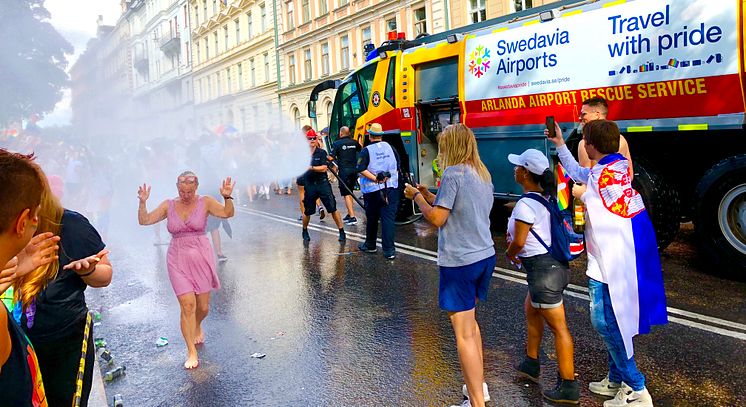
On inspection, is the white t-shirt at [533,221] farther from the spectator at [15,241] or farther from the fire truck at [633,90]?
the fire truck at [633,90]

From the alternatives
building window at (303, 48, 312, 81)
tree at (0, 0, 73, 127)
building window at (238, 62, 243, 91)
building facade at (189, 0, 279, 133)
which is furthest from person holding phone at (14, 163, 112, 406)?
building window at (238, 62, 243, 91)

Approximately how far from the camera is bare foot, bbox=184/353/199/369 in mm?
4500

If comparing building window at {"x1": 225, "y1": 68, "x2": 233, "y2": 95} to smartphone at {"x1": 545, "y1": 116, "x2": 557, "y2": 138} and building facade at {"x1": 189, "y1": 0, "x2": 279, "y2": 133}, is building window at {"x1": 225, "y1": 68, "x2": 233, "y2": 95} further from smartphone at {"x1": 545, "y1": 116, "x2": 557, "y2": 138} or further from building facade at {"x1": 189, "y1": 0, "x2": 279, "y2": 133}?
smartphone at {"x1": 545, "y1": 116, "x2": 557, "y2": 138}

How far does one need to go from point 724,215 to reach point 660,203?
752 millimetres

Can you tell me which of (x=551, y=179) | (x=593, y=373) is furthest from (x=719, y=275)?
(x=551, y=179)

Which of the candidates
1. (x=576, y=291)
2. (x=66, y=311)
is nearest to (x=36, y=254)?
(x=66, y=311)

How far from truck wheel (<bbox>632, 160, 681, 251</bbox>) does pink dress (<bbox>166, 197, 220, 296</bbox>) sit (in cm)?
486

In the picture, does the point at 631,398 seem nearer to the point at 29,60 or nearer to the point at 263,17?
the point at 29,60

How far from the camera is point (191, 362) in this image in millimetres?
4520

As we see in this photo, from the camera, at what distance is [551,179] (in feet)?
11.6

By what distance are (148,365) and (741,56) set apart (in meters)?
6.06

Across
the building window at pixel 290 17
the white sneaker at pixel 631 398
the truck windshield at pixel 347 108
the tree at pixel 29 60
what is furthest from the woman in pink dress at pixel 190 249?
the building window at pixel 290 17

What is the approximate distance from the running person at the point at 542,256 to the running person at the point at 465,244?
0.23m

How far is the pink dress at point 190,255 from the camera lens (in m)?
4.65
